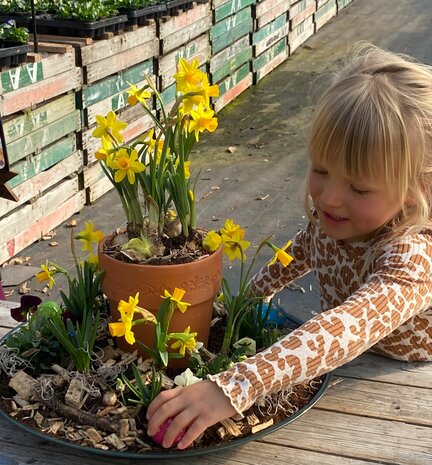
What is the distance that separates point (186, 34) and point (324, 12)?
491 centimetres

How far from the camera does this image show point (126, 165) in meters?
1.45

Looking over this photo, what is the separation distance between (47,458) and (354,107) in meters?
0.90

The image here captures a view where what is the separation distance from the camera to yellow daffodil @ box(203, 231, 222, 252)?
5.05 feet

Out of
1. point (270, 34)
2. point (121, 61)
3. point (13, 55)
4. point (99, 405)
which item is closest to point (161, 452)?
point (99, 405)

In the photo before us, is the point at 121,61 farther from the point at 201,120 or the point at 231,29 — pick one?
the point at 201,120

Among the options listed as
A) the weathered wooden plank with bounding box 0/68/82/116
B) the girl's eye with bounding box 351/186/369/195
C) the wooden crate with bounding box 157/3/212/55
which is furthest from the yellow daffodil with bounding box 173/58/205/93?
the wooden crate with bounding box 157/3/212/55

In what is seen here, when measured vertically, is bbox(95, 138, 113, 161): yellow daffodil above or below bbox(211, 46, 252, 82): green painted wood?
above

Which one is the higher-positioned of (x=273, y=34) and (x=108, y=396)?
(x=108, y=396)

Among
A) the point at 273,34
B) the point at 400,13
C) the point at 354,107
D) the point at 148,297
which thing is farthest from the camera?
the point at 400,13

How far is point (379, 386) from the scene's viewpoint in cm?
161

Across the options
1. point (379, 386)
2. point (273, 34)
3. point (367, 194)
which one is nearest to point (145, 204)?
point (367, 194)

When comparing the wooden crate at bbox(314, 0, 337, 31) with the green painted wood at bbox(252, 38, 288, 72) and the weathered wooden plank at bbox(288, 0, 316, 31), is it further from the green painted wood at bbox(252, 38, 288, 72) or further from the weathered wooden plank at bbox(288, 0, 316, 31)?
the green painted wood at bbox(252, 38, 288, 72)

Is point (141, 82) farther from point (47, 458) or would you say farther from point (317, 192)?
point (47, 458)

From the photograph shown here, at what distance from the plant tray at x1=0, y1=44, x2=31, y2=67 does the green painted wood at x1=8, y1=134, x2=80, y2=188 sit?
0.57m
